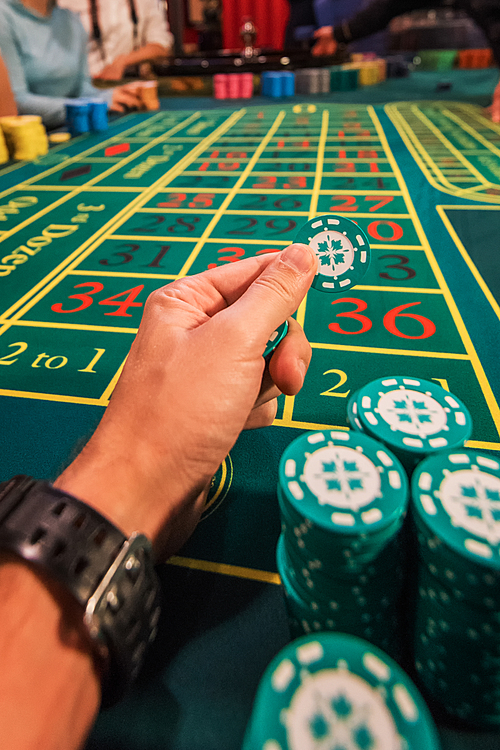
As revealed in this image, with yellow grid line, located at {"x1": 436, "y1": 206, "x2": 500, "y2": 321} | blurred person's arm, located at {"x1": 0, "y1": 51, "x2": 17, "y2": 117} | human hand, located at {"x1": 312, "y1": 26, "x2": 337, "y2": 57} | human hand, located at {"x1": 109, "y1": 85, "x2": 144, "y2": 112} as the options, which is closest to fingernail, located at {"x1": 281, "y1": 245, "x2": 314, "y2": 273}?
yellow grid line, located at {"x1": 436, "y1": 206, "x2": 500, "y2": 321}

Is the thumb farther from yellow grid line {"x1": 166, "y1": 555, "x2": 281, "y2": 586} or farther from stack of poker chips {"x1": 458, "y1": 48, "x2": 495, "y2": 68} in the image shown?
stack of poker chips {"x1": 458, "y1": 48, "x2": 495, "y2": 68}

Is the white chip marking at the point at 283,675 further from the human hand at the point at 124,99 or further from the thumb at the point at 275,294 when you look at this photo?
the human hand at the point at 124,99

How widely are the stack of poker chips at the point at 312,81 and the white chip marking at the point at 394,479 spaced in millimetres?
5999

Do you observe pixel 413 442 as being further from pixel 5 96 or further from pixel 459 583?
pixel 5 96

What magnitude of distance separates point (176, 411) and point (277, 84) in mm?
5735

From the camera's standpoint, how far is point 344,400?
1.22 metres

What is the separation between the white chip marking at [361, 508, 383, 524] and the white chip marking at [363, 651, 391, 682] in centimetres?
15

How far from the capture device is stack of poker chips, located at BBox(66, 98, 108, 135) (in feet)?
12.5

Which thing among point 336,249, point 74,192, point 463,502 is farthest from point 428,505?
point 74,192

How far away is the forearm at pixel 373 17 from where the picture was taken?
6.21 m

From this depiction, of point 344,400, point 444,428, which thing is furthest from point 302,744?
point 344,400

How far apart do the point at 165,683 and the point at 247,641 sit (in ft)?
0.46

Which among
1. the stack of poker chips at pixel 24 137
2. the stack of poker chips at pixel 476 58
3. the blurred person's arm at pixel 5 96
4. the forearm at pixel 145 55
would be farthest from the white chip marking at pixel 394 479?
the stack of poker chips at pixel 476 58

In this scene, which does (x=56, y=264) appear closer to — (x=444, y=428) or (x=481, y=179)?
(x=444, y=428)
